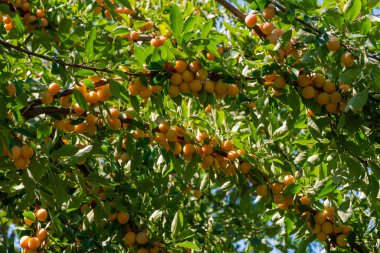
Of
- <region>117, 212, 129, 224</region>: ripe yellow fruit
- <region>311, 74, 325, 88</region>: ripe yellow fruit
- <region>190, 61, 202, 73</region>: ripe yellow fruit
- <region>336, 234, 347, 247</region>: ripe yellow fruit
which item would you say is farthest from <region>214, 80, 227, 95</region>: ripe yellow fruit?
<region>336, 234, 347, 247</region>: ripe yellow fruit

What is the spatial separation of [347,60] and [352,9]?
0.62 ft

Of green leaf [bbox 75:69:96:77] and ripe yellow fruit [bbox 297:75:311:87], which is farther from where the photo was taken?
ripe yellow fruit [bbox 297:75:311:87]

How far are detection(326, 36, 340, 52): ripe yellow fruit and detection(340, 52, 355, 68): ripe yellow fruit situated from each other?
0.13ft

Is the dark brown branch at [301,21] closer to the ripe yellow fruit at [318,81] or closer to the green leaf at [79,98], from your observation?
the ripe yellow fruit at [318,81]

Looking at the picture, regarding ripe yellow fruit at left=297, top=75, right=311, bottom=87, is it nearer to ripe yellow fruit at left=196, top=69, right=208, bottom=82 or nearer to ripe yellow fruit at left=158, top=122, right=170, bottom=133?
ripe yellow fruit at left=196, top=69, right=208, bottom=82

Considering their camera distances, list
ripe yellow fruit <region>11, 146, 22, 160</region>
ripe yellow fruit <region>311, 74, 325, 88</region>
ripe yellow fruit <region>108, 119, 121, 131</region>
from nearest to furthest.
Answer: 1. ripe yellow fruit <region>11, 146, 22, 160</region>
2. ripe yellow fruit <region>311, 74, 325, 88</region>
3. ripe yellow fruit <region>108, 119, 121, 131</region>

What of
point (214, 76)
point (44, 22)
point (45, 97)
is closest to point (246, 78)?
point (214, 76)

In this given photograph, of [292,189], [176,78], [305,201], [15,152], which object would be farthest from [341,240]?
[15,152]

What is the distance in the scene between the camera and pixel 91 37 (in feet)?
6.59

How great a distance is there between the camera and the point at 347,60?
1958 mm

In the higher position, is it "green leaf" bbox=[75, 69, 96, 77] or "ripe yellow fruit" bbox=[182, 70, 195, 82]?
"green leaf" bbox=[75, 69, 96, 77]

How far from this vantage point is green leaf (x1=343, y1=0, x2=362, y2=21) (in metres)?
1.98

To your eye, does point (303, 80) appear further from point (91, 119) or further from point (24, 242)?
point (24, 242)

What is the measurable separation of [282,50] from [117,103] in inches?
28.6
